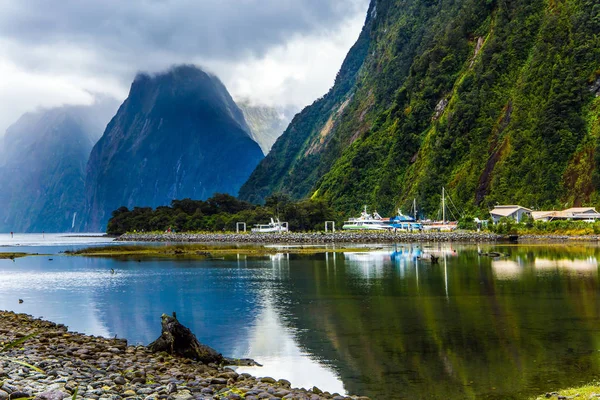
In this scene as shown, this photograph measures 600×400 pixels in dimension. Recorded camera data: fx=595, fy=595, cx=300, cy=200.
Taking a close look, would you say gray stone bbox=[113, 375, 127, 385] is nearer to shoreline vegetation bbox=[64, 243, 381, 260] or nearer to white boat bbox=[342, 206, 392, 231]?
shoreline vegetation bbox=[64, 243, 381, 260]

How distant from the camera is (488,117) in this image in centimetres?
14112

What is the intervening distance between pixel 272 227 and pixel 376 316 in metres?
124

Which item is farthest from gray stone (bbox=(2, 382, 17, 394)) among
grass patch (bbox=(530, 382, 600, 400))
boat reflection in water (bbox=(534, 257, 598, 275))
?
boat reflection in water (bbox=(534, 257, 598, 275))

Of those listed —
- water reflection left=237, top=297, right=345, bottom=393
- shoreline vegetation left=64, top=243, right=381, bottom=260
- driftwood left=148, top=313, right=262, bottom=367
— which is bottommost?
water reflection left=237, top=297, right=345, bottom=393

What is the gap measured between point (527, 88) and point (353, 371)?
127144mm

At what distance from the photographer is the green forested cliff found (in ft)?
395

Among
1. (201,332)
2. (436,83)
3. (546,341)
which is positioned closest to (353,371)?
(546,341)

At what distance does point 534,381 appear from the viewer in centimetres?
1753

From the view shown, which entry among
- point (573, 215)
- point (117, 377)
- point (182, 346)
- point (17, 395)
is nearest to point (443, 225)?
point (573, 215)

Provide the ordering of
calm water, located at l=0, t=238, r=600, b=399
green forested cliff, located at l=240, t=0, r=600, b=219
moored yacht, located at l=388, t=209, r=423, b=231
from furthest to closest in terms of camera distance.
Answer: moored yacht, located at l=388, t=209, r=423, b=231 → green forested cliff, located at l=240, t=0, r=600, b=219 → calm water, located at l=0, t=238, r=600, b=399

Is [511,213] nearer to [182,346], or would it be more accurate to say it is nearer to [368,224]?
[368,224]

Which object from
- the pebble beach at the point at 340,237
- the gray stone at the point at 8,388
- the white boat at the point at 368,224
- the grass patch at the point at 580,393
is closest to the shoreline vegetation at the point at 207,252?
the pebble beach at the point at 340,237

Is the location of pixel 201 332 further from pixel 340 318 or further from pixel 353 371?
pixel 353 371

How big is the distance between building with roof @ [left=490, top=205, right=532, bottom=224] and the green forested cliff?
6.52 metres
